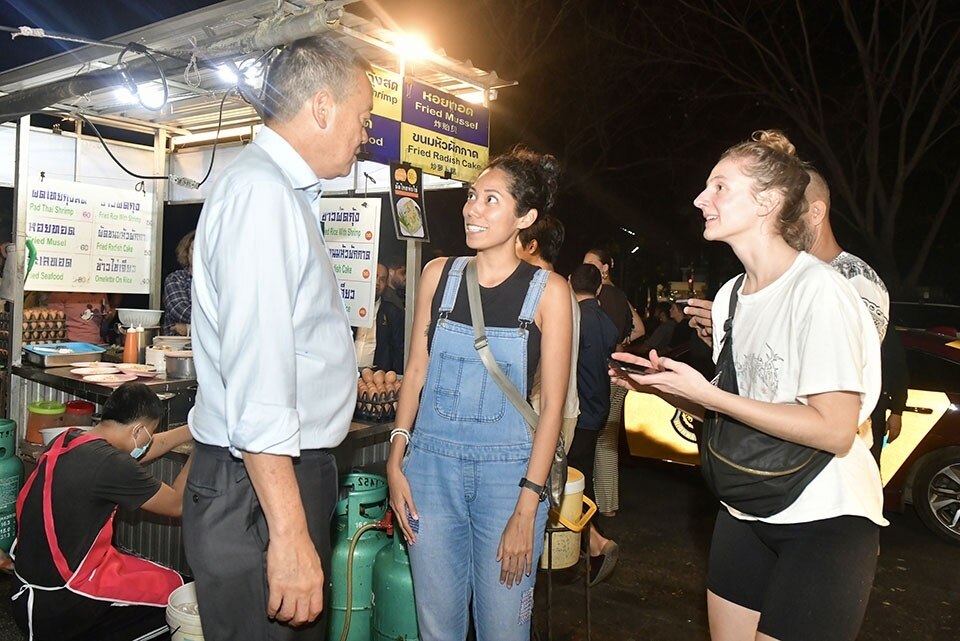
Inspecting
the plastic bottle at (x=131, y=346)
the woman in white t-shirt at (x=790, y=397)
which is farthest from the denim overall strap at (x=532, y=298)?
the plastic bottle at (x=131, y=346)

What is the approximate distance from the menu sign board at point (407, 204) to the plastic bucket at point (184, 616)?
248 cm

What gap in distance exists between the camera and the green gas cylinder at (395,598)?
3.58 metres

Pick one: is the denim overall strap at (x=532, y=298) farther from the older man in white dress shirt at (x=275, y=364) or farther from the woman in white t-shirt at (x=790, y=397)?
the older man in white dress shirt at (x=275, y=364)

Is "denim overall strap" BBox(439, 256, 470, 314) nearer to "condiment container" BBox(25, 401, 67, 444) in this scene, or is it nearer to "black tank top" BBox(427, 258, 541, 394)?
"black tank top" BBox(427, 258, 541, 394)

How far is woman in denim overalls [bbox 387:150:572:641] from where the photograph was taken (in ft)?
8.95

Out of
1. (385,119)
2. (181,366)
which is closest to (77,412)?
(181,366)

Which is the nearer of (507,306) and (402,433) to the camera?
(507,306)

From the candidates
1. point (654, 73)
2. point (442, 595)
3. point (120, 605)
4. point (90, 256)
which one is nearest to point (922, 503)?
point (442, 595)

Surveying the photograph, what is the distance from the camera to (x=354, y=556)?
390cm

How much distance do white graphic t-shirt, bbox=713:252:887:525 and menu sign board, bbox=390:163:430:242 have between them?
2.88 metres

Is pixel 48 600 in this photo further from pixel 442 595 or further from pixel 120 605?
pixel 442 595

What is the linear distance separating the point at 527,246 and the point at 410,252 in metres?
0.82

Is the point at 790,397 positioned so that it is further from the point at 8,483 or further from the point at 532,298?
the point at 8,483

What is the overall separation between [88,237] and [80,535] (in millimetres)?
4151
